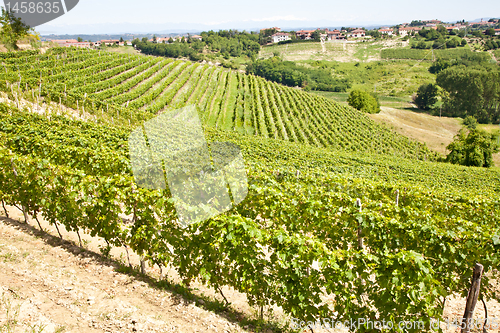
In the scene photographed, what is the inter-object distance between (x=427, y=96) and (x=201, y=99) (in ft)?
259

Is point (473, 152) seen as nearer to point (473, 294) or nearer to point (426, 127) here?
point (426, 127)

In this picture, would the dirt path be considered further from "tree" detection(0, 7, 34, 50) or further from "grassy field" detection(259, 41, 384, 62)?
"grassy field" detection(259, 41, 384, 62)

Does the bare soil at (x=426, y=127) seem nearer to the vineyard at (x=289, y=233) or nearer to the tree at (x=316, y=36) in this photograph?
the vineyard at (x=289, y=233)

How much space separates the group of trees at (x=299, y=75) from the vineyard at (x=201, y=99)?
57921 millimetres

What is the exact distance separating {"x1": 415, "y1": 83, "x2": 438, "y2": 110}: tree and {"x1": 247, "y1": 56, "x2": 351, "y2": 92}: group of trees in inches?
1123

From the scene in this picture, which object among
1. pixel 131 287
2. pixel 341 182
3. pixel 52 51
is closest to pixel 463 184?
pixel 341 182

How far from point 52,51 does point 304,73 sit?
321ft

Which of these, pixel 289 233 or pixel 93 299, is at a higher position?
pixel 93 299

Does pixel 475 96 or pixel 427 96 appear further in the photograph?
pixel 427 96

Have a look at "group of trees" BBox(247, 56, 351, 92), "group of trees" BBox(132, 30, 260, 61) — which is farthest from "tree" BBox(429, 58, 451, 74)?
"group of trees" BBox(132, 30, 260, 61)

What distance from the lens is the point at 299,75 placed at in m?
126

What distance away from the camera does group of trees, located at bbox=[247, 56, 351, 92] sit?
12189 cm

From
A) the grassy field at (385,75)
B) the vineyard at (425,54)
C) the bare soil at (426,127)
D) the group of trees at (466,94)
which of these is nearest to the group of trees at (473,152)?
the bare soil at (426,127)

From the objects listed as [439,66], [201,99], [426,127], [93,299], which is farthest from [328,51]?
[93,299]
